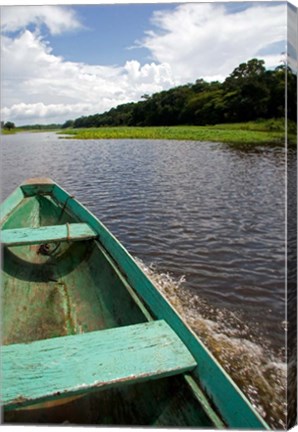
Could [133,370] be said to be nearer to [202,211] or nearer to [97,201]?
[202,211]

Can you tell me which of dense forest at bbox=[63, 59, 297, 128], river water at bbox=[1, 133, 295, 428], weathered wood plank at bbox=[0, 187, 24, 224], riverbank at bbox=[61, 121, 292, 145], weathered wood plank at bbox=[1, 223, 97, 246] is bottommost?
river water at bbox=[1, 133, 295, 428]

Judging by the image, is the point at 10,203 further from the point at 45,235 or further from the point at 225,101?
the point at 225,101

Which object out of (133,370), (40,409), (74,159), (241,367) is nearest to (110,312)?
(40,409)

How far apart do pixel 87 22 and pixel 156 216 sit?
275cm

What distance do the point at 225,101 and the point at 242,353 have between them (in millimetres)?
4627

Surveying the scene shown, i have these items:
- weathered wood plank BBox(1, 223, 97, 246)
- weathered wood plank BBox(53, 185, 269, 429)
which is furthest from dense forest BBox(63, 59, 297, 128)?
weathered wood plank BBox(53, 185, 269, 429)

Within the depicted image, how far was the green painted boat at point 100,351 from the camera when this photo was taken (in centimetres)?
114

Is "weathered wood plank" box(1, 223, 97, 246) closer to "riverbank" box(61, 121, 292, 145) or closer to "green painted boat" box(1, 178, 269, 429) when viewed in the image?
"green painted boat" box(1, 178, 269, 429)

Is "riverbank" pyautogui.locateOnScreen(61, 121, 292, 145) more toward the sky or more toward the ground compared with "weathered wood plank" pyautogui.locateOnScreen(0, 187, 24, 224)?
more toward the sky

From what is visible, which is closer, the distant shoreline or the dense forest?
the dense forest

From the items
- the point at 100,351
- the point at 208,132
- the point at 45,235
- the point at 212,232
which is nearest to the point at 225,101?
the point at 212,232

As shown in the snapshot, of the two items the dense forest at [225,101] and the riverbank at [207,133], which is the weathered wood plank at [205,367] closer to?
the dense forest at [225,101]

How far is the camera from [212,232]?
3844mm

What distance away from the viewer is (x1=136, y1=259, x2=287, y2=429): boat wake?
1.81 metres
